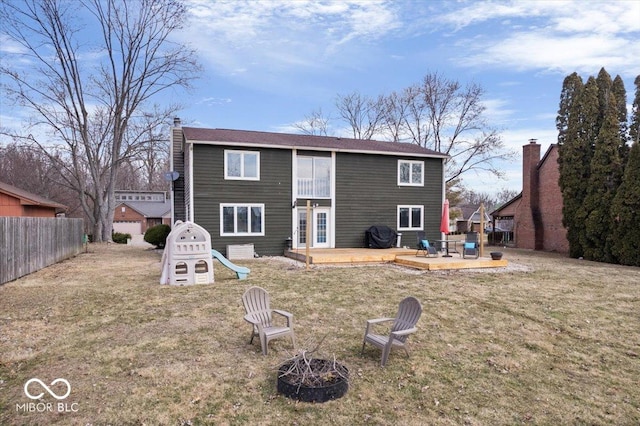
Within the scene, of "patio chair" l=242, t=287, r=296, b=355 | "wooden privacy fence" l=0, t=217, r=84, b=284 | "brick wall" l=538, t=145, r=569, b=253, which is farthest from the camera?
"brick wall" l=538, t=145, r=569, b=253

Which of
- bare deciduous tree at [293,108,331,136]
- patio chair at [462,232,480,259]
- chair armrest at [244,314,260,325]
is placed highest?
bare deciduous tree at [293,108,331,136]

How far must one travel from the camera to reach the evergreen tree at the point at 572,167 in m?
20.0

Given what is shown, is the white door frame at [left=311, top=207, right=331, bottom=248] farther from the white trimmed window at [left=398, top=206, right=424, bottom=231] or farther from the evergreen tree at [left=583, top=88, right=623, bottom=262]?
the evergreen tree at [left=583, top=88, right=623, bottom=262]

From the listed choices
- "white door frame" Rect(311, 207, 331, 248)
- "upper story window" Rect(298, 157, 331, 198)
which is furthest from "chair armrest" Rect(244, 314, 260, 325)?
"upper story window" Rect(298, 157, 331, 198)

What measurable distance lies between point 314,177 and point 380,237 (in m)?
4.25

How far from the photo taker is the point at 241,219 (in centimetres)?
1680

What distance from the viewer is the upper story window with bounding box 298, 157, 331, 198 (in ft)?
58.8

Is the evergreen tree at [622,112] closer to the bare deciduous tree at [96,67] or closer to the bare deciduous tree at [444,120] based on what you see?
the bare deciduous tree at [444,120]

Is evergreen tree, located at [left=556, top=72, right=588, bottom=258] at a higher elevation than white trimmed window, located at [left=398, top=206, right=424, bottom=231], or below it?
higher

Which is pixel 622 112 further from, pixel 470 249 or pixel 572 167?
pixel 470 249

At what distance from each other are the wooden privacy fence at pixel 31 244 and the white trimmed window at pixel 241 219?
631 centimetres

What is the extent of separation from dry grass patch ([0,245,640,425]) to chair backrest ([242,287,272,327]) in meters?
0.44

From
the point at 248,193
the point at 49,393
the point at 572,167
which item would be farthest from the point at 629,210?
the point at 49,393

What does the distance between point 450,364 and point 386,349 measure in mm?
950
